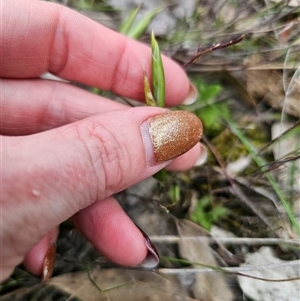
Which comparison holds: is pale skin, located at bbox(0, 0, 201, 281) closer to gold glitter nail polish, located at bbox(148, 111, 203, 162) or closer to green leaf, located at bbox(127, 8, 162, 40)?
gold glitter nail polish, located at bbox(148, 111, 203, 162)

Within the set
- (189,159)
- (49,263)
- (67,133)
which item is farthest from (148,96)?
(49,263)

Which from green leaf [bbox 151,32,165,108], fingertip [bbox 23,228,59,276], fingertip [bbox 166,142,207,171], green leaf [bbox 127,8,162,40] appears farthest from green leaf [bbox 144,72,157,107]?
fingertip [bbox 23,228,59,276]

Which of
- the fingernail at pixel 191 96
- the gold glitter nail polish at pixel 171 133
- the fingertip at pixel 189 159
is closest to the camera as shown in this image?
the gold glitter nail polish at pixel 171 133

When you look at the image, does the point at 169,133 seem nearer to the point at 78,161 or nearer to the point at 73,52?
the point at 78,161

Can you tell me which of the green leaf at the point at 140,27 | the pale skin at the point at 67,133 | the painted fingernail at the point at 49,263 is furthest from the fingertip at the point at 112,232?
the green leaf at the point at 140,27

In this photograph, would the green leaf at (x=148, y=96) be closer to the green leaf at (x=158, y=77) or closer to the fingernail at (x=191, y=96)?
the green leaf at (x=158, y=77)

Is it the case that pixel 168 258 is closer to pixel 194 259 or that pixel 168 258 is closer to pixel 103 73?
pixel 194 259

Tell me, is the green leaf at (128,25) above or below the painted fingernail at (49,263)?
above
